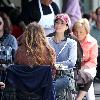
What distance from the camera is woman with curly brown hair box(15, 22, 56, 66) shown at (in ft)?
21.5

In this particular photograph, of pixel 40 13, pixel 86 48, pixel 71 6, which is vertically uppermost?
pixel 71 6

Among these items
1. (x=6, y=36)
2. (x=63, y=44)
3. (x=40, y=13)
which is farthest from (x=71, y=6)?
(x=63, y=44)

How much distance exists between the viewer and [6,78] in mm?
6430

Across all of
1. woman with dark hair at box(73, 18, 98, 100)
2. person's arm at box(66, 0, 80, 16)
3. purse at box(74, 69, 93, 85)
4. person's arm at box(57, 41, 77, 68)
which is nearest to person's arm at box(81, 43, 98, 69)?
woman with dark hair at box(73, 18, 98, 100)

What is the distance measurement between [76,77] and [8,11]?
3.30 meters

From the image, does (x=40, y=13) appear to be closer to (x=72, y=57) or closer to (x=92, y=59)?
(x=92, y=59)

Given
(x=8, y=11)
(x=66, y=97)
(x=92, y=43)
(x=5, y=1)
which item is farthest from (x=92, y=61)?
(x=5, y=1)

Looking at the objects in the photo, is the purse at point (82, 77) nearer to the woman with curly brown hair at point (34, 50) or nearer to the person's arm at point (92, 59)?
the person's arm at point (92, 59)

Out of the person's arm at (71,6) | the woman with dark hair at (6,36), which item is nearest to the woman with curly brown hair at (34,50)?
the woman with dark hair at (6,36)

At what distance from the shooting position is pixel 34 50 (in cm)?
659

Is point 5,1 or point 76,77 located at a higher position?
point 5,1

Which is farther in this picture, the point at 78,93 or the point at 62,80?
the point at 78,93

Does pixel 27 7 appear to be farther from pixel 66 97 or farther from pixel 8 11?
pixel 66 97

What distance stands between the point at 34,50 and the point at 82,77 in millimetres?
1464
